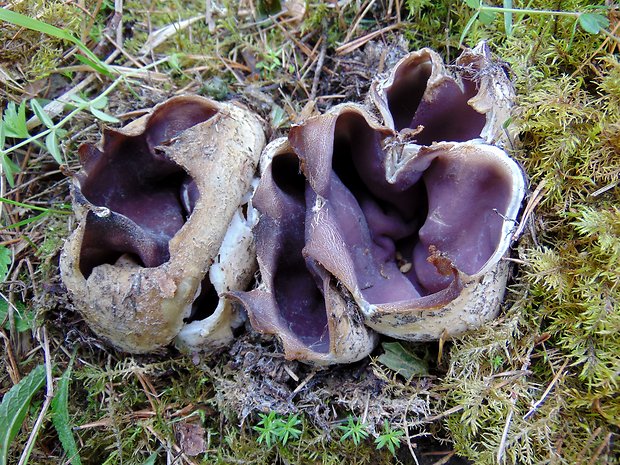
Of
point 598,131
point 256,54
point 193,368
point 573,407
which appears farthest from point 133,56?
point 573,407

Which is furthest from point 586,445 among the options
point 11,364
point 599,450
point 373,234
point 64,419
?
point 11,364

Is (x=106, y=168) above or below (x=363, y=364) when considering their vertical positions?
above

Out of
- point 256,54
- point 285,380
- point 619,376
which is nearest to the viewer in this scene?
point 619,376

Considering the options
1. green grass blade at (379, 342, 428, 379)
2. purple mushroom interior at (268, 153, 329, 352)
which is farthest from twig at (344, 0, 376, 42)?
green grass blade at (379, 342, 428, 379)

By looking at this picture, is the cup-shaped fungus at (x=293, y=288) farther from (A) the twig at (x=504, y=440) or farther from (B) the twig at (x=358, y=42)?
(B) the twig at (x=358, y=42)

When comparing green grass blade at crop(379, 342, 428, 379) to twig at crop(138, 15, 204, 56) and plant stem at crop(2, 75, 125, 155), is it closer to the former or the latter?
plant stem at crop(2, 75, 125, 155)

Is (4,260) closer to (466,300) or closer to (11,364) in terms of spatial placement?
(11,364)

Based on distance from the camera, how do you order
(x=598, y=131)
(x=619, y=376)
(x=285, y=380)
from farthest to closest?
1. (x=285, y=380)
2. (x=598, y=131)
3. (x=619, y=376)

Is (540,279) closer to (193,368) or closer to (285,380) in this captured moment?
(285,380)
